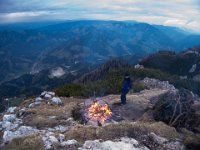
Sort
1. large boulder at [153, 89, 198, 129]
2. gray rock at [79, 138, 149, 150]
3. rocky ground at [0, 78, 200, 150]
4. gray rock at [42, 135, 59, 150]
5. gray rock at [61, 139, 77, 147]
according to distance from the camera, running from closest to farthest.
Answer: gray rock at [79, 138, 149, 150], gray rock at [42, 135, 59, 150], gray rock at [61, 139, 77, 147], rocky ground at [0, 78, 200, 150], large boulder at [153, 89, 198, 129]

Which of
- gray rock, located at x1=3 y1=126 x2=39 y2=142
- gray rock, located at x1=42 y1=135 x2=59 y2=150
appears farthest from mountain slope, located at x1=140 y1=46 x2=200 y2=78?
gray rock, located at x1=42 y1=135 x2=59 y2=150

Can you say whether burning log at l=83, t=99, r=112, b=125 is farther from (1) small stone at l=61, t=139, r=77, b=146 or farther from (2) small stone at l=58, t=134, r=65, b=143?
(1) small stone at l=61, t=139, r=77, b=146

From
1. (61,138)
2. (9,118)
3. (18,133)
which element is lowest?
(9,118)

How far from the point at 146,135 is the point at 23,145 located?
671 centimetres

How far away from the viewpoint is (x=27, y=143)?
18859 millimetres

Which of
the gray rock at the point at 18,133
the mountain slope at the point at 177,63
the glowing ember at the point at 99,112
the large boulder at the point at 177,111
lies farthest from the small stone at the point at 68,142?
the mountain slope at the point at 177,63

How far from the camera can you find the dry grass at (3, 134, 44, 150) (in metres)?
18.6

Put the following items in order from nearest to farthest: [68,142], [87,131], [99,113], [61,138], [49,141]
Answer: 1. [68,142]
2. [49,141]
3. [61,138]
4. [87,131]
5. [99,113]

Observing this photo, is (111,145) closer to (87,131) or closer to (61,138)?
(87,131)

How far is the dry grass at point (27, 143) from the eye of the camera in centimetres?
1859

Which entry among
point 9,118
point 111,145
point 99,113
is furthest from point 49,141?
point 9,118

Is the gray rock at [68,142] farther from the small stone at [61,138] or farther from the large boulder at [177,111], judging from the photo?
the large boulder at [177,111]

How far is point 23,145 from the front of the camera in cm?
1875

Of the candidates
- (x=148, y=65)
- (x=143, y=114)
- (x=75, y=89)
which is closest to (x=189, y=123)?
(x=143, y=114)
